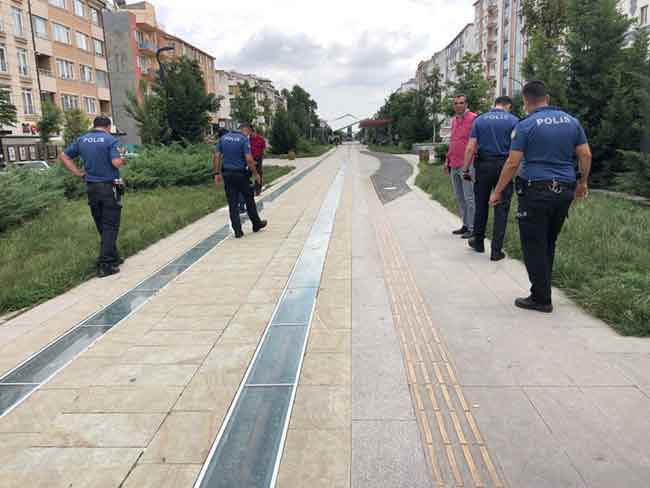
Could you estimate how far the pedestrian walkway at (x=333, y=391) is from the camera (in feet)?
9.06

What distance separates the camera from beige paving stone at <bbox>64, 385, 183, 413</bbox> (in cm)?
344

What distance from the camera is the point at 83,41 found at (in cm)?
4925

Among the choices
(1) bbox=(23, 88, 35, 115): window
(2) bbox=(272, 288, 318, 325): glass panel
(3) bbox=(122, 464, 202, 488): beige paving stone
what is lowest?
(3) bbox=(122, 464, 202, 488): beige paving stone

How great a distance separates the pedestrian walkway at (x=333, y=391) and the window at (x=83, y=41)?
49.6 m

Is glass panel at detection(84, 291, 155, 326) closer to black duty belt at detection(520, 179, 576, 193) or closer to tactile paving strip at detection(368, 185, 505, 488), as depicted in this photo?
tactile paving strip at detection(368, 185, 505, 488)

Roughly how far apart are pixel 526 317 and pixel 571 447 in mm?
2128

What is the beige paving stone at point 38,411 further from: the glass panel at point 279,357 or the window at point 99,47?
the window at point 99,47

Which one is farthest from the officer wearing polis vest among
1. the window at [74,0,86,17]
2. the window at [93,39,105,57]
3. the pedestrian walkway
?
the window at [93,39,105,57]

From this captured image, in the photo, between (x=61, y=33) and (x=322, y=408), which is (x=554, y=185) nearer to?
(x=322, y=408)

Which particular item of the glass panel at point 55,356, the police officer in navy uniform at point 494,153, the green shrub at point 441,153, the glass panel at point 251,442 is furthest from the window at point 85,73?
the glass panel at point 251,442

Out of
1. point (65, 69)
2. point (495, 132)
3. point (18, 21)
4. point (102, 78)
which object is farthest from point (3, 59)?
point (495, 132)

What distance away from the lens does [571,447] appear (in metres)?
2.84

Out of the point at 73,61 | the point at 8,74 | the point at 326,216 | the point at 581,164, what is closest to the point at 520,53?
the point at 73,61

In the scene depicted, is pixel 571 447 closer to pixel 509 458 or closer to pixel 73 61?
pixel 509 458
